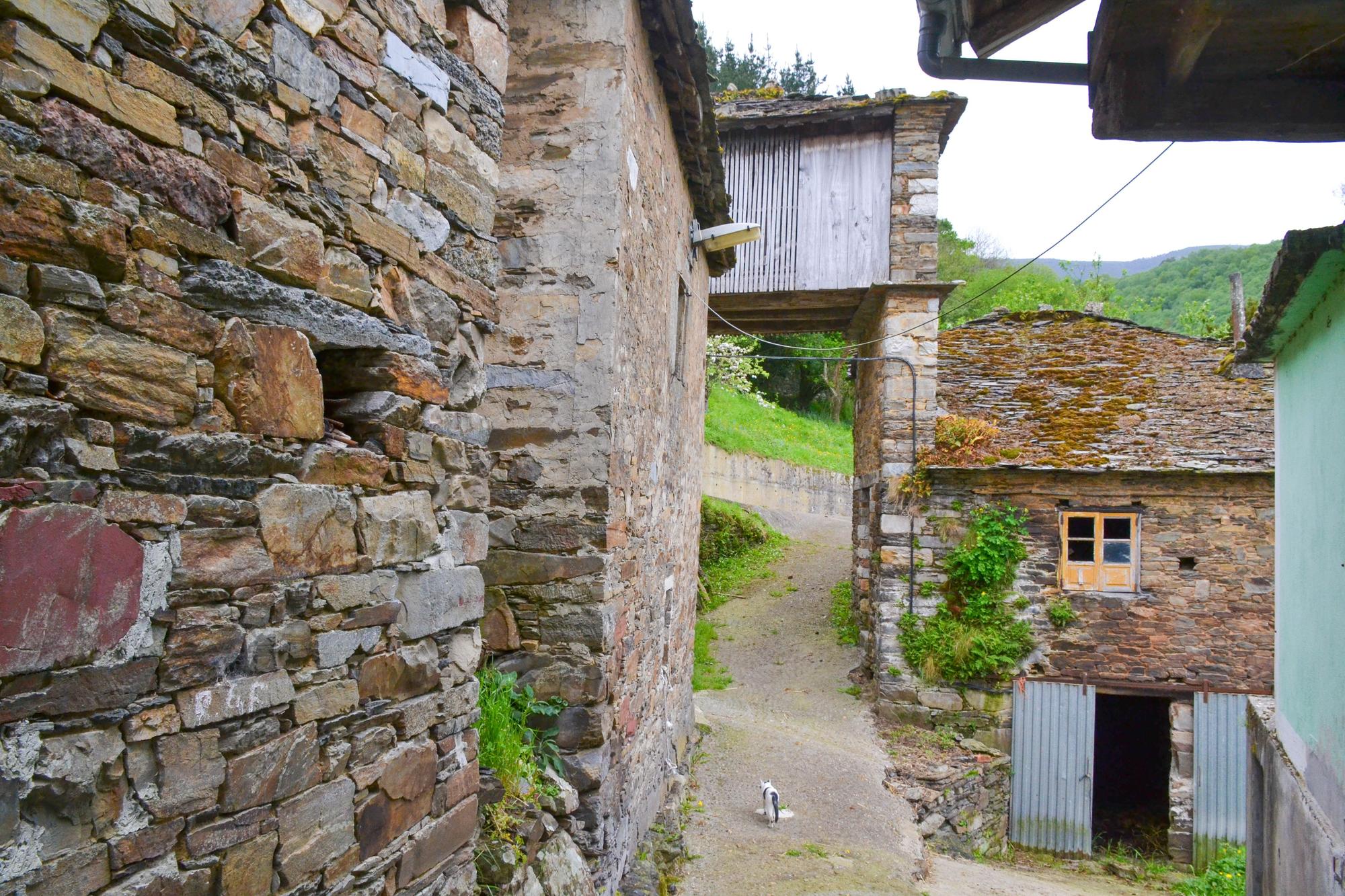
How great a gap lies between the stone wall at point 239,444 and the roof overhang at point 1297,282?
141 inches

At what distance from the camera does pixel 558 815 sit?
4.57m

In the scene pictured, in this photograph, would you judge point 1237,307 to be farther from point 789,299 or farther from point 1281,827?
point 1281,827

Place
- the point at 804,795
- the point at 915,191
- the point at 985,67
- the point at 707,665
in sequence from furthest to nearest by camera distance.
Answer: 1. the point at 707,665
2. the point at 915,191
3. the point at 804,795
4. the point at 985,67

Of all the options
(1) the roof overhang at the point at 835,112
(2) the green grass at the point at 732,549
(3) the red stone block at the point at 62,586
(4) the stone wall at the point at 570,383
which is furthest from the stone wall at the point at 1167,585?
(3) the red stone block at the point at 62,586

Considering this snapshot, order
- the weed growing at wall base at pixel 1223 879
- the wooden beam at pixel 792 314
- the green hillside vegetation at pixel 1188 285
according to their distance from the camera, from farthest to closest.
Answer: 1. the green hillside vegetation at pixel 1188 285
2. the wooden beam at pixel 792 314
3. the weed growing at wall base at pixel 1223 879

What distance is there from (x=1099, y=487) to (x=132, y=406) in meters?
11.6

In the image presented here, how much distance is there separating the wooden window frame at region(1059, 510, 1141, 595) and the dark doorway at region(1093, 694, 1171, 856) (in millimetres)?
3109

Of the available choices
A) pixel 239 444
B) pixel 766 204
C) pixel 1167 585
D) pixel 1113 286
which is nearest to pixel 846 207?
pixel 766 204

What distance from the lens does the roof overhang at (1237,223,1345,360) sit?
3.72m

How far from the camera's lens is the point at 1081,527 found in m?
11.4

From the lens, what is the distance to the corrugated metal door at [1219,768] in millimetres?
10906

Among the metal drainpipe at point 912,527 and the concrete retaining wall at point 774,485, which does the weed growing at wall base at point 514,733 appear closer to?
the metal drainpipe at point 912,527

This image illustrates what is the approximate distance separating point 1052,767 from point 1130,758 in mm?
3764

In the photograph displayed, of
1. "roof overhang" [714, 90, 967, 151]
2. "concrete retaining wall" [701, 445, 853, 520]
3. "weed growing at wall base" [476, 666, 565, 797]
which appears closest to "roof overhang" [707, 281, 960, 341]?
"roof overhang" [714, 90, 967, 151]
